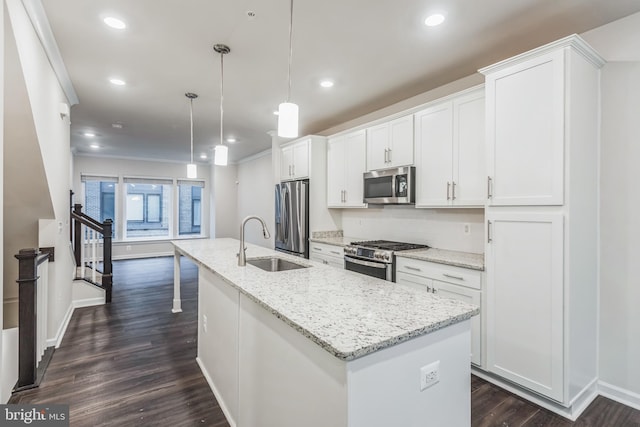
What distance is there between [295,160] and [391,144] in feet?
5.79

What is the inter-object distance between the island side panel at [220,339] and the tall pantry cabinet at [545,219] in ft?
6.28

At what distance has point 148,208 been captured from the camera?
8.86 metres

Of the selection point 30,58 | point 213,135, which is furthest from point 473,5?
point 213,135

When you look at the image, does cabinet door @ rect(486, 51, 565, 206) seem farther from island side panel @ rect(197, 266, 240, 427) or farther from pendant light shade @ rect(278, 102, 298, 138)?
island side panel @ rect(197, 266, 240, 427)

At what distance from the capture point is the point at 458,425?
1.39 meters

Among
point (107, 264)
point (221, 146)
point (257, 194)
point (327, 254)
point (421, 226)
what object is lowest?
point (107, 264)

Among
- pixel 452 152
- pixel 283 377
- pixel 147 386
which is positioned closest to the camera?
pixel 283 377

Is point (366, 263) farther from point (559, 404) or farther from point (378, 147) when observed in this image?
point (559, 404)

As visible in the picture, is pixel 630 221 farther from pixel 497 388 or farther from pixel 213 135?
pixel 213 135

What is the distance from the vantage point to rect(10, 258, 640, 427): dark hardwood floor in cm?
208

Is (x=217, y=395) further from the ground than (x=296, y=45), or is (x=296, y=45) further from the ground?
(x=296, y=45)

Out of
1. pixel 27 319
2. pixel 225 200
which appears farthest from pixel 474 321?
pixel 225 200

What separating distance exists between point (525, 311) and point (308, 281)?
1.58m

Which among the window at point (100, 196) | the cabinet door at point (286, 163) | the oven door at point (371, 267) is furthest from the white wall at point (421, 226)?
the window at point (100, 196)
